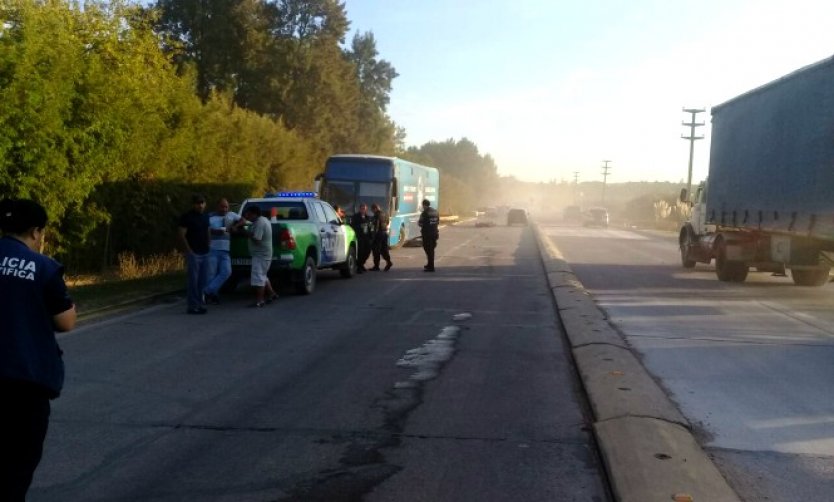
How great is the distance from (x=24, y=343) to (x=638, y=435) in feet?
14.5

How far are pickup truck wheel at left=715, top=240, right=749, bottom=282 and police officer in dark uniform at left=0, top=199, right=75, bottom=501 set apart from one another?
19211 millimetres

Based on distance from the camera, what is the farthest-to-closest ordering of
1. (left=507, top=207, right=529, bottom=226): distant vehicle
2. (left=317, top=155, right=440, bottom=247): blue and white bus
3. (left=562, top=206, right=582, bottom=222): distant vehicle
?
(left=562, top=206, right=582, bottom=222): distant vehicle → (left=507, top=207, right=529, bottom=226): distant vehicle → (left=317, top=155, right=440, bottom=247): blue and white bus

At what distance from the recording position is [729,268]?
21.4 metres

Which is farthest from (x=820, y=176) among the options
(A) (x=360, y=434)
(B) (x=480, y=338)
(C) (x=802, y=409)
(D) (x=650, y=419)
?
(A) (x=360, y=434)

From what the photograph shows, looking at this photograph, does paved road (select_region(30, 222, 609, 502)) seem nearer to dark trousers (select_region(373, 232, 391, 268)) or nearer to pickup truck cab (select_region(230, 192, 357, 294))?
pickup truck cab (select_region(230, 192, 357, 294))

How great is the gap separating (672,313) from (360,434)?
9.33 meters

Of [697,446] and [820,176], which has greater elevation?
[820,176]

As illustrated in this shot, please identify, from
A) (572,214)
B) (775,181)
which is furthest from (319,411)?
(572,214)

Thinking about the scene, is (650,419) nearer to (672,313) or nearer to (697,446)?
(697,446)

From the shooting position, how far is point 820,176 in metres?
16.2

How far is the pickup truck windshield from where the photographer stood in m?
17.2

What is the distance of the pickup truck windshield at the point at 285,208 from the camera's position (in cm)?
1725

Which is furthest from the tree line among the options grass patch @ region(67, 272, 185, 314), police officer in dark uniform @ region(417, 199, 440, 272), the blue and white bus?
police officer in dark uniform @ region(417, 199, 440, 272)

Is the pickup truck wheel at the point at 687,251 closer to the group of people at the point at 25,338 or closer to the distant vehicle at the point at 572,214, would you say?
the group of people at the point at 25,338
